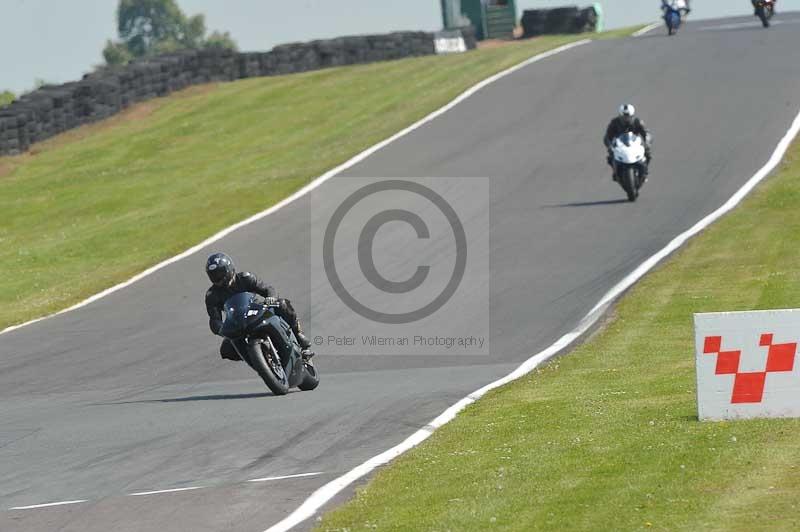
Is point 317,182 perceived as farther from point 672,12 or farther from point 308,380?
point 672,12

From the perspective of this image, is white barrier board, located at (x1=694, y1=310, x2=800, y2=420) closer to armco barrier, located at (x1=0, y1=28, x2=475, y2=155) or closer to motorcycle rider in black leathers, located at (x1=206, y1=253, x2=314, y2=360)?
motorcycle rider in black leathers, located at (x1=206, y1=253, x2=314, y2=360)

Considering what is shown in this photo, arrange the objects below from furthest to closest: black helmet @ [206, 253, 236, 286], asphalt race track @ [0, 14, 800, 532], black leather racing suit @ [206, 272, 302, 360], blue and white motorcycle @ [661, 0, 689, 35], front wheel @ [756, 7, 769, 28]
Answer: blue and white motorcycle @ [661, 0, 689, 35] < front wheel @ [756, 7, 769, 28] < black leather racing suit @ [206, 272, 302, 360] < black helmet @ [206, 253, 236, 286] < asphalt race track @ [0, 14, 800, 532]

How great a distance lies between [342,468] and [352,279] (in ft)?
38.1

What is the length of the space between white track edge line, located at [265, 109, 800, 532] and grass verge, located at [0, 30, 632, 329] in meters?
8.40

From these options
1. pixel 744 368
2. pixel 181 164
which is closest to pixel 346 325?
pixel 744 368

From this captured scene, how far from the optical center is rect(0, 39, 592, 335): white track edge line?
22188 mm

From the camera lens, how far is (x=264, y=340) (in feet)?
44.3

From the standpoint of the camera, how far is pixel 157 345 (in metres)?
18.1

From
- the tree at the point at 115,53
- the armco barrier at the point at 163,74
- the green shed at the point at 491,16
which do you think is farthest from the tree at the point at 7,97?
the tree at the point at 115,53

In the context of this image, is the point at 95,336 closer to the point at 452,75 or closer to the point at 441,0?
the point at 452,75

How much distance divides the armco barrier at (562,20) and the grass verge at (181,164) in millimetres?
7812

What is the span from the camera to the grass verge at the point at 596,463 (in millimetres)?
7672

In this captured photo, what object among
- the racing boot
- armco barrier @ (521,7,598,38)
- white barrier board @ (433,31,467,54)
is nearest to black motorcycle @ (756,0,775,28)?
armco barrier @ (521,7,598,38)

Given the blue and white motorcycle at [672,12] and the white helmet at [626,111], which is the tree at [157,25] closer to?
the blue and white motorcycle at [672,12]
